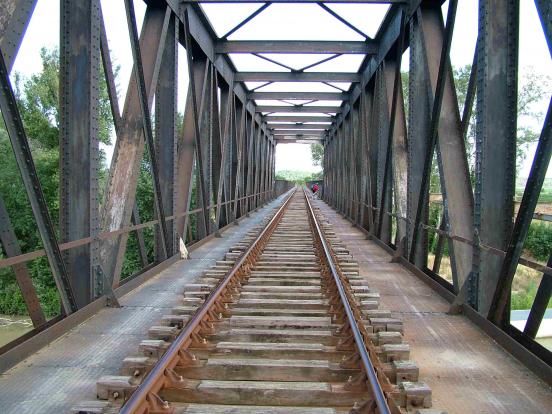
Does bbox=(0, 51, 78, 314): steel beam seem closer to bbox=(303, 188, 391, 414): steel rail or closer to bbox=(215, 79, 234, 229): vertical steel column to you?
bbox=(303, 188, 391, 414): steel rail

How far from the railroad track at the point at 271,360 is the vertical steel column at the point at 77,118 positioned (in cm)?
147

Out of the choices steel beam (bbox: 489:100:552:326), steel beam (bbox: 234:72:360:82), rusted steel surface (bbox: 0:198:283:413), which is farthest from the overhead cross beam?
steel beam (bbox: 489:100:552:326)

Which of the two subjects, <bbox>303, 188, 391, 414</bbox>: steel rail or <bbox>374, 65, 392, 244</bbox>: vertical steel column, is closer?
<bbox>303, 188, 391, 414</bbox>: steel rail

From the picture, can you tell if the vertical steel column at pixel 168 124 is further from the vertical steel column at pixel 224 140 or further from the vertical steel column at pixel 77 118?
the vertical steel column at pixel 224 140

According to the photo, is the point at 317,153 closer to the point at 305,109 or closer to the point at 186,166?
the point at 305,109

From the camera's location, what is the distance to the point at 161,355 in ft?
11.5

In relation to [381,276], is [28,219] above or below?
below

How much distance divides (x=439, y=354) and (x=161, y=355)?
2.22m

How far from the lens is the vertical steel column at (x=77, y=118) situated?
504 cm

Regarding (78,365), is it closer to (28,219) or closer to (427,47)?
(427,47)

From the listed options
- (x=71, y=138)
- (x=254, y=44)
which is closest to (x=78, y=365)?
(x=71, y=138)

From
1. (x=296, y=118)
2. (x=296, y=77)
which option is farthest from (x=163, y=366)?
(x=296, y=118)

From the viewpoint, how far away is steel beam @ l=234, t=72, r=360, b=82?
1472 cm

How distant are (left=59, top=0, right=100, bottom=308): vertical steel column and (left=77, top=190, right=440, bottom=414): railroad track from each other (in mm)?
1473
